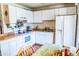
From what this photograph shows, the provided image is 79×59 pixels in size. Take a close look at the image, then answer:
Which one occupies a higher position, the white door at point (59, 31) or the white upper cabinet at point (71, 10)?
the white upper cabinet at point (71, 10)

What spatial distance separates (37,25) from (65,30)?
0.34 metres

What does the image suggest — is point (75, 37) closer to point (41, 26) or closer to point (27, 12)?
point (41, 26)

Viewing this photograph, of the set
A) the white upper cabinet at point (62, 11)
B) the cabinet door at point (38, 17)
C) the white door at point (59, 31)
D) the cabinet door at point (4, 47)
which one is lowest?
the cabinet door at point (4, 47)

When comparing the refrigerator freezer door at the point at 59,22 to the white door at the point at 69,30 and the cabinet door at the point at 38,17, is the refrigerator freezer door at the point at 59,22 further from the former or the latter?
the cabinet door at the point at 38,17

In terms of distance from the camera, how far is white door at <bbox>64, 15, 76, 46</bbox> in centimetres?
129

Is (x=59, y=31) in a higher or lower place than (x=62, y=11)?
lower

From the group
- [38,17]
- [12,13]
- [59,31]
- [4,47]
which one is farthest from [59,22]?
[4,47]

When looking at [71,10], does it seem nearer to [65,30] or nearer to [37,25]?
[65,30]

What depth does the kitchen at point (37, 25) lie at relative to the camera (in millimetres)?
1268

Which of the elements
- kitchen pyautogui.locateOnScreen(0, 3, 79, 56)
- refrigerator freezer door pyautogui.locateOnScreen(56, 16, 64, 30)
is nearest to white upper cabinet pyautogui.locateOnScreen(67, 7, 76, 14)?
kitchen pyautogui.locateOnScreen(0, 3, 79, 56)

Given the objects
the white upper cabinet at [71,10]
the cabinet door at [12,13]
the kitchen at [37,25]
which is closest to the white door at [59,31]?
the kitchen at [37,25]

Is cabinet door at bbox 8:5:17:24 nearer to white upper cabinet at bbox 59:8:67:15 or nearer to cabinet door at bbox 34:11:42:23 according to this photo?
cabinet door at bbox 34:11:42:23

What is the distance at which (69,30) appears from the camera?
1312 millimetres

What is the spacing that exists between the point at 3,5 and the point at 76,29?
0.88 m
